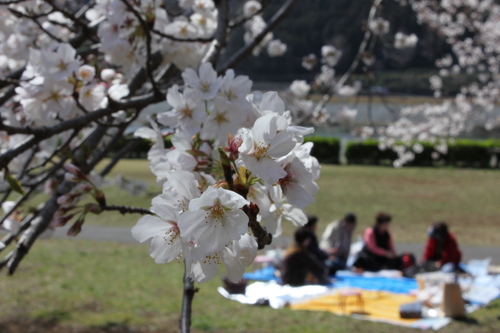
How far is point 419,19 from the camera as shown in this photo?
47.9 feet

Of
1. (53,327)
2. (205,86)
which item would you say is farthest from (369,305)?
(205,86)

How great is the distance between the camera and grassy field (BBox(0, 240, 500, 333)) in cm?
→ 534

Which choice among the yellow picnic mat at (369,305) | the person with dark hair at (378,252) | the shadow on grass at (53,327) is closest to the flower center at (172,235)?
the shadow on grass at (53,327)

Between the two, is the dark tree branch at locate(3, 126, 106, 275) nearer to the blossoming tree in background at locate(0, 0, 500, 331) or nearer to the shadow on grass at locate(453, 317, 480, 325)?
the blossoming tree in background at locate(0, 0, 500, 331)

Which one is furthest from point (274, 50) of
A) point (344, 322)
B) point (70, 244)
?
point (70, 244)

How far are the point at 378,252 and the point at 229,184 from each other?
23.6ft

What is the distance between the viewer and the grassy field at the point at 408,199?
36.9 feet

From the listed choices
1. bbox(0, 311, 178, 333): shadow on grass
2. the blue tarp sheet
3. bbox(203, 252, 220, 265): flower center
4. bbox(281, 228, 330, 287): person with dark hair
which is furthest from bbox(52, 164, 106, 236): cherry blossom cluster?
the blue tarp sheet

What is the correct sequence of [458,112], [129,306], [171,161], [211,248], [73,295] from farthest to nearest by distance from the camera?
[458,112] → [73,295] → [129,306] → [171,161] → [211,248]

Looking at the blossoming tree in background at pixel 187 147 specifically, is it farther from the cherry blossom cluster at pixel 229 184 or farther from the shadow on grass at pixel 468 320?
the shadow on grass at pixel 468 320

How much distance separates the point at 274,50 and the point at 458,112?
1138 centimetres

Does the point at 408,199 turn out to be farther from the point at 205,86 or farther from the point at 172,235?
the point at 172,235

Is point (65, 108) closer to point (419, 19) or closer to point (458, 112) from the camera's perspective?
point (419, 19)

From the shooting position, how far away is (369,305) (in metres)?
6.23
